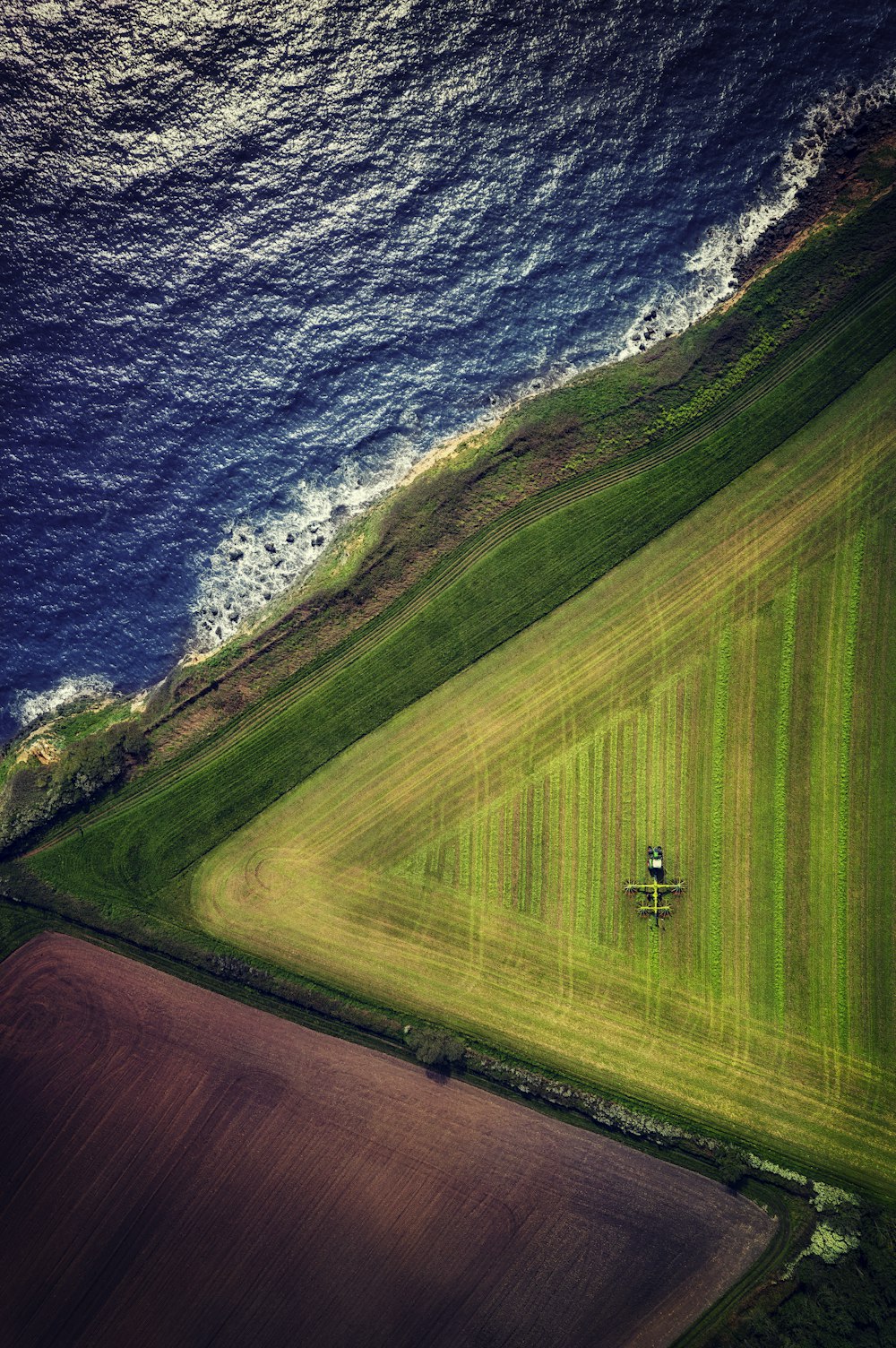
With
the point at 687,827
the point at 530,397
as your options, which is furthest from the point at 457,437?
the point at 687,827

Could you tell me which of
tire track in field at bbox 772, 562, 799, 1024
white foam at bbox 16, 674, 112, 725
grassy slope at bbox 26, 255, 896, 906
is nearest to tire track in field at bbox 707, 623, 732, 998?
tire track in field at bbox 772, 562, 799, 1024

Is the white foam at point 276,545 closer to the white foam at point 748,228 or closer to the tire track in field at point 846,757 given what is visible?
the white foam at point 748,228

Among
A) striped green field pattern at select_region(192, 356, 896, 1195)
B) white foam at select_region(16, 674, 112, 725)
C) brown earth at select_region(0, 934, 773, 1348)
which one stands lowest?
brown earth at select_region(0, 934, 773, 1348)

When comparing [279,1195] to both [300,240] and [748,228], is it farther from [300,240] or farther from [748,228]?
[748,228]

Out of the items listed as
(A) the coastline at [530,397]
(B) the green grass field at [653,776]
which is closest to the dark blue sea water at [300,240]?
(A) the coastline at [530,397]

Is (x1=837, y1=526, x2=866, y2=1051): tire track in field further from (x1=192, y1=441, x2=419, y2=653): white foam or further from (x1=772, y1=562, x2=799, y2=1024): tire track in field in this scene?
(x1=192, y1=441, x2=419, y2=653): white foam

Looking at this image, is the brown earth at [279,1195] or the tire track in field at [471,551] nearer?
the tire track in field at [471,551]
